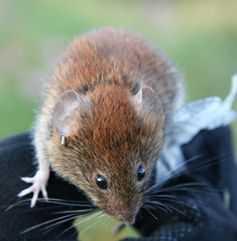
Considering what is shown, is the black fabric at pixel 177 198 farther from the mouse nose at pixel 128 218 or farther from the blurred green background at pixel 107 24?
the blurred green background at pixel 107 24

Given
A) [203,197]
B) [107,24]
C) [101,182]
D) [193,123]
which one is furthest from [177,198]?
[107,24]

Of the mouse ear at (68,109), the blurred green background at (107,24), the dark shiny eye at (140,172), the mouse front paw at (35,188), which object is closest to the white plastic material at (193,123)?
the dark shiny eye at (140,172)

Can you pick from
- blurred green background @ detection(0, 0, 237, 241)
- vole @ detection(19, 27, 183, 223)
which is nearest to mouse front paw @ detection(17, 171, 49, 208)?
vole @ detection(19, 27, 183, 223)

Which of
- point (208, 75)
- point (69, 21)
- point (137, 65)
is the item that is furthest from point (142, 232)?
point (69, 21)

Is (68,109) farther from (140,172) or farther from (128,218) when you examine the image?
(128,218)

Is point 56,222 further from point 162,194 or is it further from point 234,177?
point 234,177

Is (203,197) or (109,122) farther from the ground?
(109,122)

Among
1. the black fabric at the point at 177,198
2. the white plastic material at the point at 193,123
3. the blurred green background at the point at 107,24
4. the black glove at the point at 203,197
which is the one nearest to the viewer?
the black fabric at the point at 177,198

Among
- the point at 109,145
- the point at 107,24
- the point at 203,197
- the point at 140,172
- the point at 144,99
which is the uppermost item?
the point at 107,24

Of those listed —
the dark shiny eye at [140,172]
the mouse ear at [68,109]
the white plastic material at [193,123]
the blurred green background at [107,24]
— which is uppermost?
the blurred green background at [107,24]
